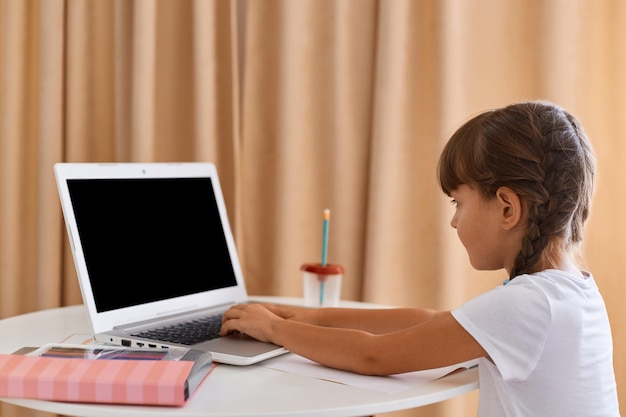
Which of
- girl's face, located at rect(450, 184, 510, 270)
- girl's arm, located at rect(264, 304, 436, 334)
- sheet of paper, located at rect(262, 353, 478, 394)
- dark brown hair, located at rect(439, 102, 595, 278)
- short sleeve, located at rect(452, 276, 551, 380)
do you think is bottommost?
sheet of paper, located at rect(262, 353, 478, 394)

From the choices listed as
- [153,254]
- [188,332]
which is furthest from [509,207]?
[153,254]

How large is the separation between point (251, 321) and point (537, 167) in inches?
19.0

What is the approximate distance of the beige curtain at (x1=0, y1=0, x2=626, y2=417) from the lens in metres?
1.55

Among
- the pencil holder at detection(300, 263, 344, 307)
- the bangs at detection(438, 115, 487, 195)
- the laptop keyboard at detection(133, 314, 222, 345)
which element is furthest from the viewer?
the pencil holder at detection(300, 263, 344, 307)

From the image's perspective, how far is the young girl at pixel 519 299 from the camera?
2.85ft

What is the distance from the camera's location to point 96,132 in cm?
168

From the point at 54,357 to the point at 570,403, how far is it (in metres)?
0.67

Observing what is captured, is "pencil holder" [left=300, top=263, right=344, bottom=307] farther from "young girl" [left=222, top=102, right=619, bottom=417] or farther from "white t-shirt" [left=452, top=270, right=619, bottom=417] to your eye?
"white t-shirt" [left=452, top=270, right=619, bottom=417]

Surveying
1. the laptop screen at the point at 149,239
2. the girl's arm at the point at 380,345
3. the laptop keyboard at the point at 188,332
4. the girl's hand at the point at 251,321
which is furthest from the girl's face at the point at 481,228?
the laptop screen at the point at 149,239

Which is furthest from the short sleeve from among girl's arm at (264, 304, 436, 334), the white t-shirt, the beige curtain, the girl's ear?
the beige curtain

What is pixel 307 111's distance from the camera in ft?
5.65

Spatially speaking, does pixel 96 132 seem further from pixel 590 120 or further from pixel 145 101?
pixel 590 120

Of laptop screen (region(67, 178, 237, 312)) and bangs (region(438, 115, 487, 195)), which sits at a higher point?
bangs (region(438, 115, 487, 195))

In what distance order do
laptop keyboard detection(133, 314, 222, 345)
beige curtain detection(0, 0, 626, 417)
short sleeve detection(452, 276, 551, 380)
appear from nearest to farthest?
short sleeve detection(452, 276, 551, 380), laptop keyboard detection(133, 314, 222, 345), beige curtain detection(0, 0, 626, 417)
